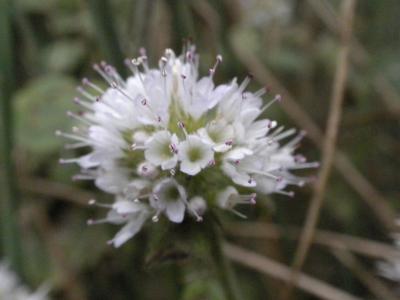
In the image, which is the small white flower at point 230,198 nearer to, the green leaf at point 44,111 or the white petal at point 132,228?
the white petal at point 132,228

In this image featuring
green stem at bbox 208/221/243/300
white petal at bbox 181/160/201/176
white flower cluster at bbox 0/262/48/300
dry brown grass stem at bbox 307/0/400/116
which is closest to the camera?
white petal at bbox 181/160/201/176

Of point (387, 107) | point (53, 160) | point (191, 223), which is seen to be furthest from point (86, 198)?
point (387, 107)

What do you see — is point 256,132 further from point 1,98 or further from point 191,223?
point 1,98

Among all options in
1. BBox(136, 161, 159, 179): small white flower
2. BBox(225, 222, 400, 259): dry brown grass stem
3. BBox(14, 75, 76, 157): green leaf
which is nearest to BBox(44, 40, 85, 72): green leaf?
BBox(14, 75, 76, 157): green leaf

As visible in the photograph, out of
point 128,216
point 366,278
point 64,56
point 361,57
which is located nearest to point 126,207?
point 128,216

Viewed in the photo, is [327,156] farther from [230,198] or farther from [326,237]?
[230,198]

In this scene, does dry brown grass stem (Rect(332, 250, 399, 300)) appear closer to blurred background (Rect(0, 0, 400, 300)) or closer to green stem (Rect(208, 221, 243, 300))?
blurred background (Rect(0, 0, 400, 300))
